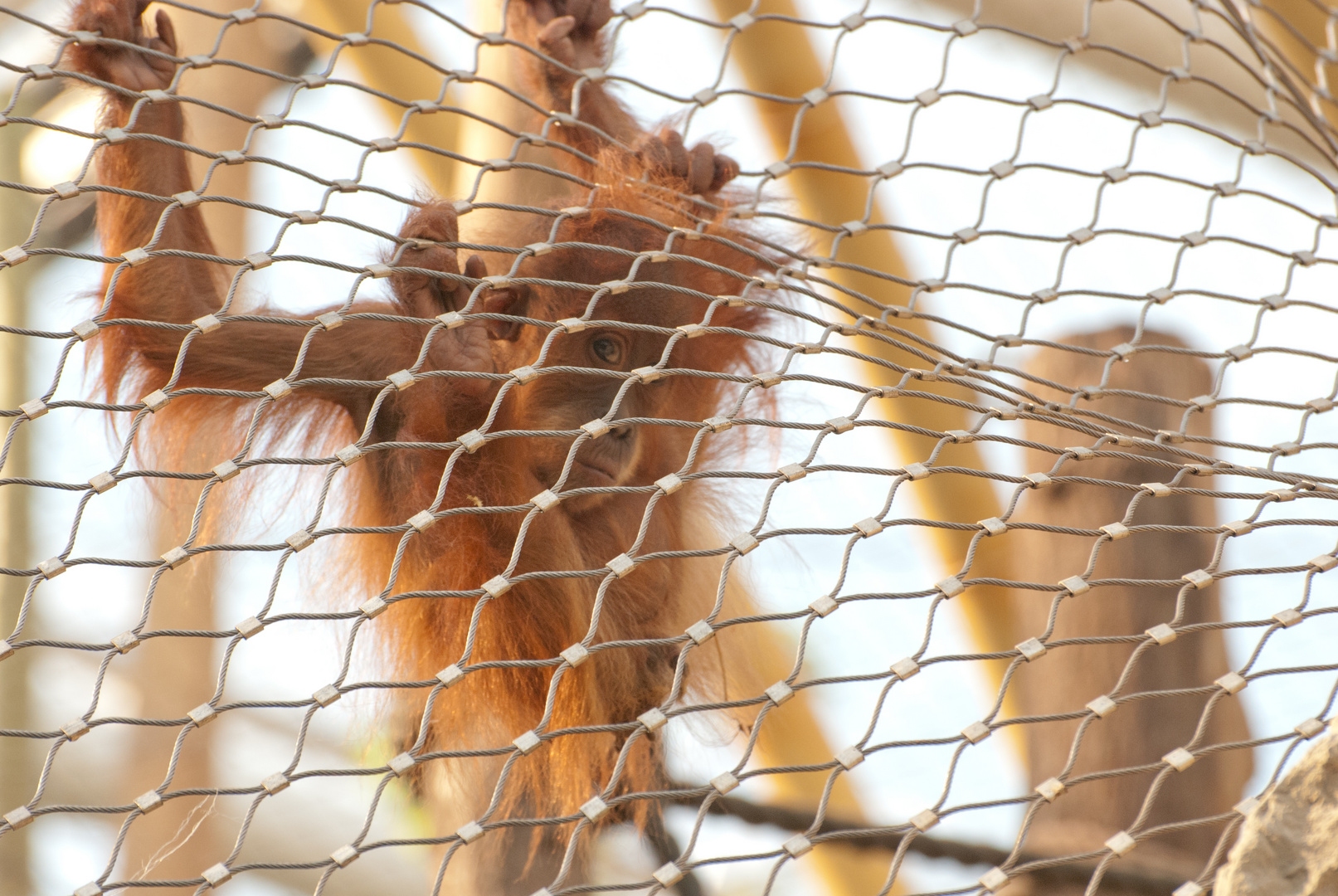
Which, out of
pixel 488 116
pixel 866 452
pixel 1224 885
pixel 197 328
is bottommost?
pixel 1224 885

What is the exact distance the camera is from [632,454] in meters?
1.87

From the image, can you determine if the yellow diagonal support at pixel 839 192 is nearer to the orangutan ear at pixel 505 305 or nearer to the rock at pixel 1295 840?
the orangutan ear at pixel 505 305

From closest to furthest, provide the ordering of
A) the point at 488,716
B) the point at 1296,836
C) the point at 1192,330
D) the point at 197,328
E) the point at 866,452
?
1. the point at 1296,836
2. the point at 197,328
3. the point at 488,716
4. the point at 1192,330
5. the point at 866,452

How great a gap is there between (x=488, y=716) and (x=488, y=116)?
907 millimetres

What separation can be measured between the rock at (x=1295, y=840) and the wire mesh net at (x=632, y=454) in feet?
0.37

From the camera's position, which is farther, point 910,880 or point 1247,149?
point 910,880

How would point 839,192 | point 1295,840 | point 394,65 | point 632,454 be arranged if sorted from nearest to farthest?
point 1295,840 < point 632,454 < point 839,192 < point 394,65

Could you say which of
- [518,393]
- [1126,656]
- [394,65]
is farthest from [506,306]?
[394,65]

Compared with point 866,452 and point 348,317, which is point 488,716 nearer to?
point 348,317

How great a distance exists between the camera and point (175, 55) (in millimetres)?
1632

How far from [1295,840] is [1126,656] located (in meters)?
1.14

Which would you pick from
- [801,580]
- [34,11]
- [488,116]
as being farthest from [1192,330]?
[34,11]

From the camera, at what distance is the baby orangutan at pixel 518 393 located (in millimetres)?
1622

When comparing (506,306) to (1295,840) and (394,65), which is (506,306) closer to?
(1295,840)
